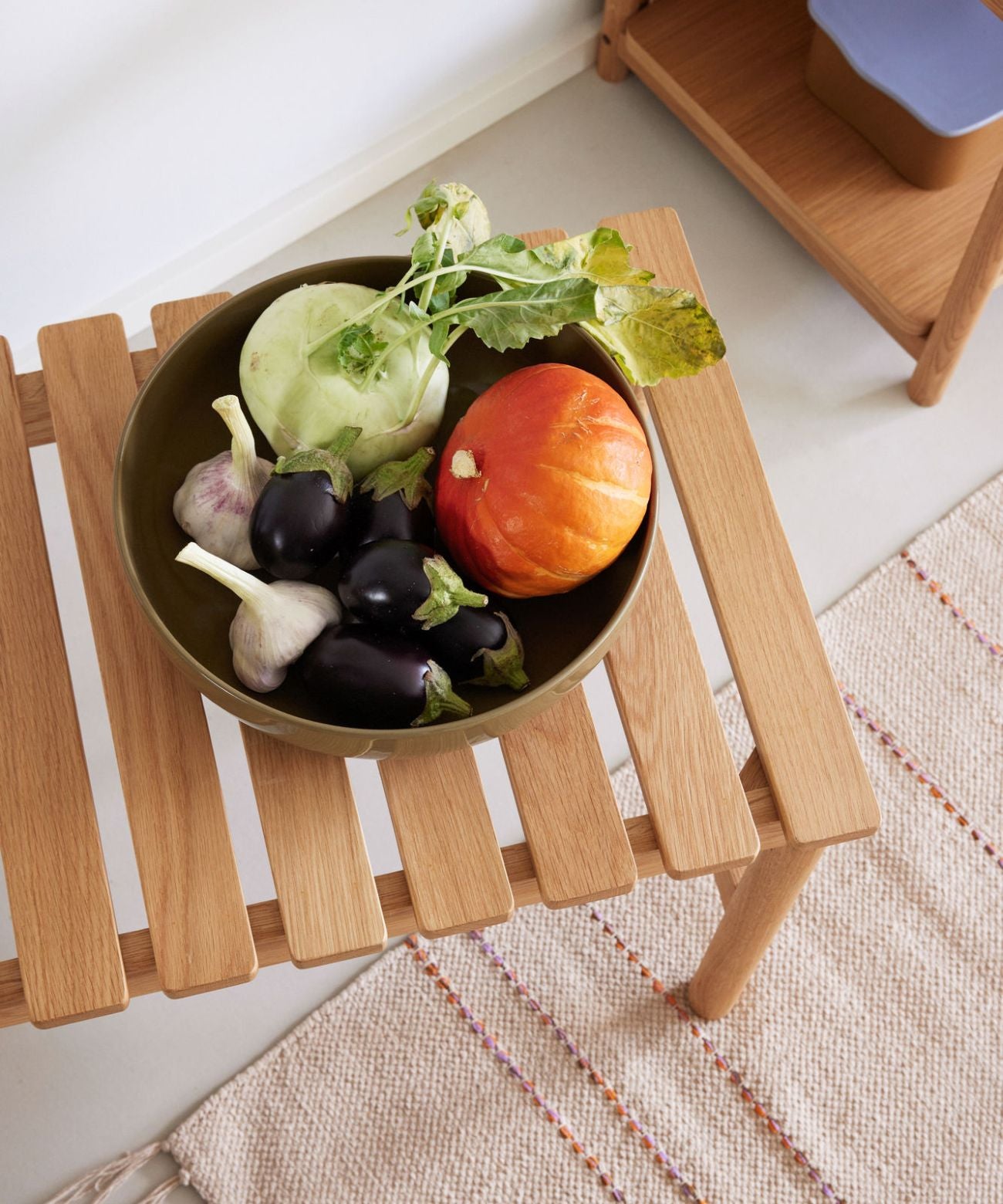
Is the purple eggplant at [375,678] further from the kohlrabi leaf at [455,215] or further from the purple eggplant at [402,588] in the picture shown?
the kohlrabi leaf at [455,215]

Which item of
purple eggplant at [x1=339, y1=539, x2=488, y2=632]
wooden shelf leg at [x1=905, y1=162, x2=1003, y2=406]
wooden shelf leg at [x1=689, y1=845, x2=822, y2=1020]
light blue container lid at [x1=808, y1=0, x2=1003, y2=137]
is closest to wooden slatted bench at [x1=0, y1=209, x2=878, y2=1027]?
wooden shelf leg at [x1=689, y1=845, x2=822, y2=1020]

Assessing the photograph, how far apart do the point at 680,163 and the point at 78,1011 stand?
47.3 inches

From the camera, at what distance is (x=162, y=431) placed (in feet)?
2.19

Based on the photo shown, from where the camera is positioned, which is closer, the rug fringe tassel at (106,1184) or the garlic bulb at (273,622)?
the garlic bulb at (273,622)

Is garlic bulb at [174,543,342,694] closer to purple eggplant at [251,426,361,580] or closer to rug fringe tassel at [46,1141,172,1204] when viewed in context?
purple eggplant at [251,426,361,580]

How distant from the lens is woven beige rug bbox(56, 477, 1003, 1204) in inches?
39.5

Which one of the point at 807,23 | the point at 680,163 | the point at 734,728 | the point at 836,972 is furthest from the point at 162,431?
the point at 807,23

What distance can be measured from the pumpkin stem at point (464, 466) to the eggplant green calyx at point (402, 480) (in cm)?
4

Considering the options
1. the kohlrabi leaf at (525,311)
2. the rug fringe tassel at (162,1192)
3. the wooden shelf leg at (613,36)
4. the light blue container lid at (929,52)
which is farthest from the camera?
the wooden shelf leg at (613,36)

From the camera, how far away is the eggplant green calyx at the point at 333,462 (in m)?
0.58

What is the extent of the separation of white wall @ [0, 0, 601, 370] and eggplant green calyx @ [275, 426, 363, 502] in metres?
0.60

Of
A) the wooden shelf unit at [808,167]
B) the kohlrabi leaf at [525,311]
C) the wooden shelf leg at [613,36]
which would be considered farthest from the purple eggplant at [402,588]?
the wooden shelf leg at [613,36]

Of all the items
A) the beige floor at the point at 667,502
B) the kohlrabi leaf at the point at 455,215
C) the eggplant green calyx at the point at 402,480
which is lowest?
the beige floor at the point at 667,502

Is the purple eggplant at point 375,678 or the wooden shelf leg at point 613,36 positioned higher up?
the purple eggplant at point 375,678
